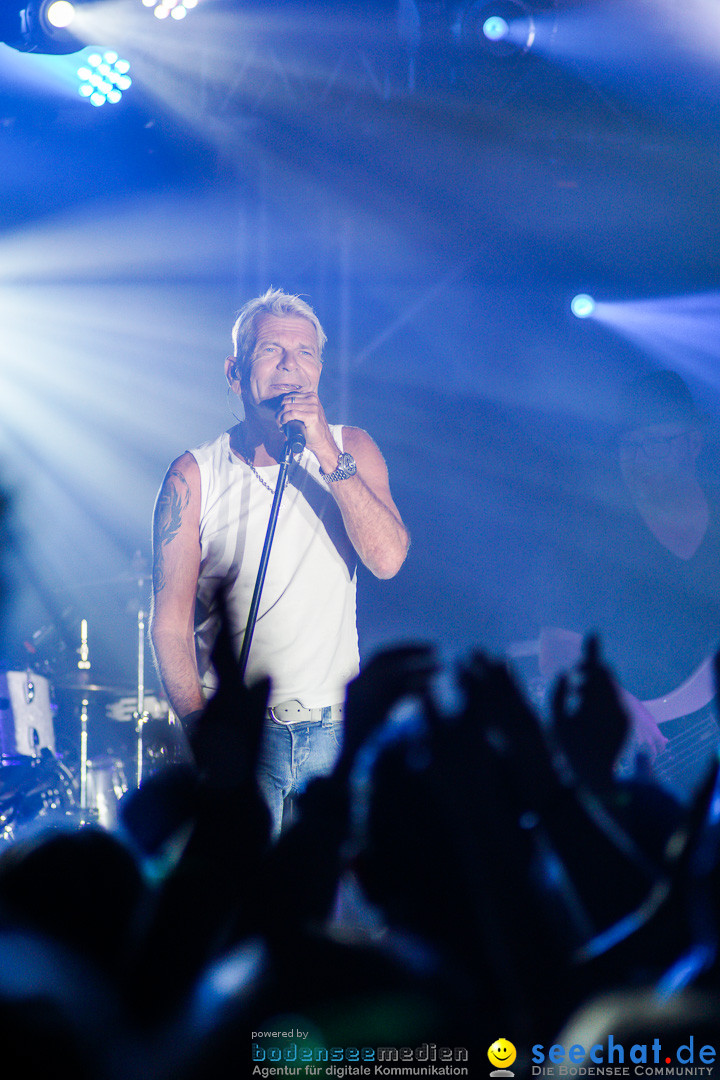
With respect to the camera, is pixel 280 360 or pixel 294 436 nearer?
pixel 294 436

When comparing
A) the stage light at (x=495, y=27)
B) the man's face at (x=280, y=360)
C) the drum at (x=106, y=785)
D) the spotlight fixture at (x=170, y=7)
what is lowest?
the drum at (x=106, y=785)

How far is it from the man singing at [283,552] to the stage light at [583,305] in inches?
75.5

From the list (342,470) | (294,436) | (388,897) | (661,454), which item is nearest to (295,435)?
(294,436)

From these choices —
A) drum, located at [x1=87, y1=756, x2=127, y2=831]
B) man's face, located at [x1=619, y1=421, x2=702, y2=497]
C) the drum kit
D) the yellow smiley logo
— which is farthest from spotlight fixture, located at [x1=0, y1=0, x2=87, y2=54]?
the yellow smiley logo

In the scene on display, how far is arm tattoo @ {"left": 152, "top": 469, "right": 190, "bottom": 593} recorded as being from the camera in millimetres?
2862

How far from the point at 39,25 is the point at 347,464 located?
2.43 meters

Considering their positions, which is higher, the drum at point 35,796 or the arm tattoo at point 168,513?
the arm tattoo at point 168,513

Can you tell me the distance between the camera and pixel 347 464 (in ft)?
9.36

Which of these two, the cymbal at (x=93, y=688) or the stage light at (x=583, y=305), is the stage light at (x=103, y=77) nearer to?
the stage light at (x=583, y=305)

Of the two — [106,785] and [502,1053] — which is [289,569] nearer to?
[502,1053]

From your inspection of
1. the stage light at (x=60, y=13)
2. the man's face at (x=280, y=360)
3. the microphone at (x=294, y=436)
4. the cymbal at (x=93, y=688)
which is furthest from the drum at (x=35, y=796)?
the stage light at (x=60, y=13)

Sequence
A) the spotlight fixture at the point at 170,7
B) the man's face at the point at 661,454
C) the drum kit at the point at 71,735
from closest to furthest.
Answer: the man's face at the point at 661,454 → the spotlight fixture at the point at 170,7 → the drum kit at the point at 71,735

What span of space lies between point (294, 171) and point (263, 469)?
201 centimetres

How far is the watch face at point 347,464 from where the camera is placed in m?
2.84
